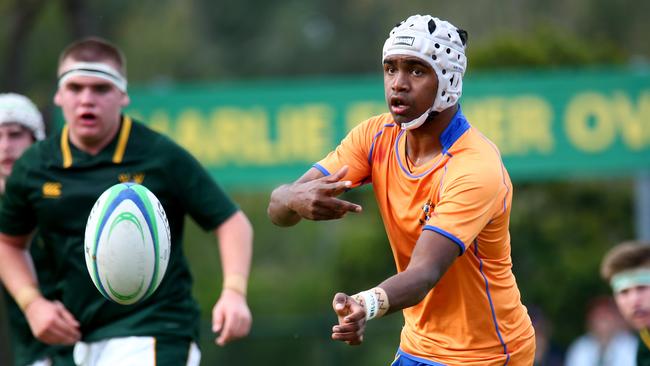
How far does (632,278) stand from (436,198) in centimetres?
258

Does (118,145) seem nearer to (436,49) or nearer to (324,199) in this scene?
(324,199)

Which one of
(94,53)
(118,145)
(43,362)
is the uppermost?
(94,53)

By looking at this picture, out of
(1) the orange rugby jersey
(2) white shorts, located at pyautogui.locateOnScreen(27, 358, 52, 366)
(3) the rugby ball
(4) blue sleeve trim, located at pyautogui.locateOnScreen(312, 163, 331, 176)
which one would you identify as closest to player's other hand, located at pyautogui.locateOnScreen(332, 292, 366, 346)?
(1) the orange rugby jersey

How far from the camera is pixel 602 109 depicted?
575 inches

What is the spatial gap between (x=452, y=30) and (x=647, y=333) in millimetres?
2765

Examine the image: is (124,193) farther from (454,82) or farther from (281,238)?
(281,238)

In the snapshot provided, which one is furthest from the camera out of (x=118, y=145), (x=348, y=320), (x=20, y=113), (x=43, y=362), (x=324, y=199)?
(x=20, y=113)

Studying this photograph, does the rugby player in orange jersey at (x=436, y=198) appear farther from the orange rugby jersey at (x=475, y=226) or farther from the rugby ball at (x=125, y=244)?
the rugby ball at (x=125, y=244)

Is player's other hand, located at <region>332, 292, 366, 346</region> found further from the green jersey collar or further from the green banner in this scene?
the green banner

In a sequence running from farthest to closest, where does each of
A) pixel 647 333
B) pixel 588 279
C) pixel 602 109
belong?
1. pixel 588 279
2. pixel 602 109
3. pixel 647 333

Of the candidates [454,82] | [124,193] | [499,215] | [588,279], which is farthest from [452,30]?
[588,279]

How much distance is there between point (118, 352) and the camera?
620cm

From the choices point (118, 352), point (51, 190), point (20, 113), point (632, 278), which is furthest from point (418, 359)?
point (20, 113)

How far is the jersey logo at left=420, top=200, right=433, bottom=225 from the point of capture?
5215mm
